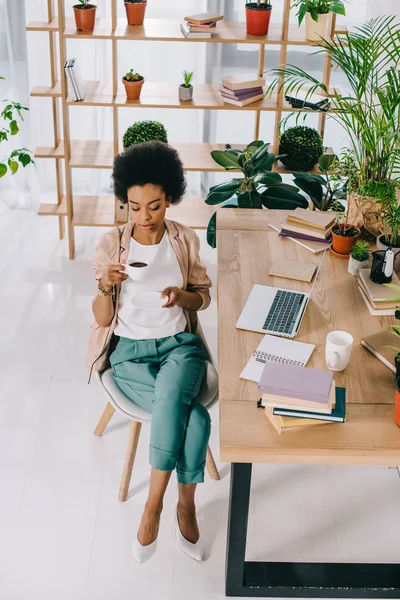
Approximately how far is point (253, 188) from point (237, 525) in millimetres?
1628

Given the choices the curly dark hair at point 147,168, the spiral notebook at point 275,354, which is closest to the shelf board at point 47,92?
the curly dark hair at point 147,168

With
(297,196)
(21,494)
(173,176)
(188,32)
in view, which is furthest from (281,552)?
(188,32)

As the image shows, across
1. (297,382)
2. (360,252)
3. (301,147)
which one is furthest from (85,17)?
(297,382)

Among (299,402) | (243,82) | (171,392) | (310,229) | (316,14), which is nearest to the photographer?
(299,402)

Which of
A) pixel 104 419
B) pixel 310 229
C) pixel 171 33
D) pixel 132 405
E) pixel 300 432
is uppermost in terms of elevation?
pixel 171 33

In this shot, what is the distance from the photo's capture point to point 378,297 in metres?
2.40

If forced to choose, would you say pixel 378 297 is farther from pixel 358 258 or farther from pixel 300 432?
pixel 300 432

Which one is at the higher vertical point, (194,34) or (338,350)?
(194,34)

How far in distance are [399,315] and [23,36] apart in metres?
3.18

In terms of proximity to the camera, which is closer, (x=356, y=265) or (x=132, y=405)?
(x=132, y=405)

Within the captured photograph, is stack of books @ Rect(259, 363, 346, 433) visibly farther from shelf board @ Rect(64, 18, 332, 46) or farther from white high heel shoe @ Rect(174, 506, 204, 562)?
shelf board @ Rect(64, 18, 332, 46)

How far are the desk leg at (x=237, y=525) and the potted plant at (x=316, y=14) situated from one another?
7.54 feet

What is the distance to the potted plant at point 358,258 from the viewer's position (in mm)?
2586

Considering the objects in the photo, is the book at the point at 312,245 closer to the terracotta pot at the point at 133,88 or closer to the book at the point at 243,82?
the book at the point at 243,82
